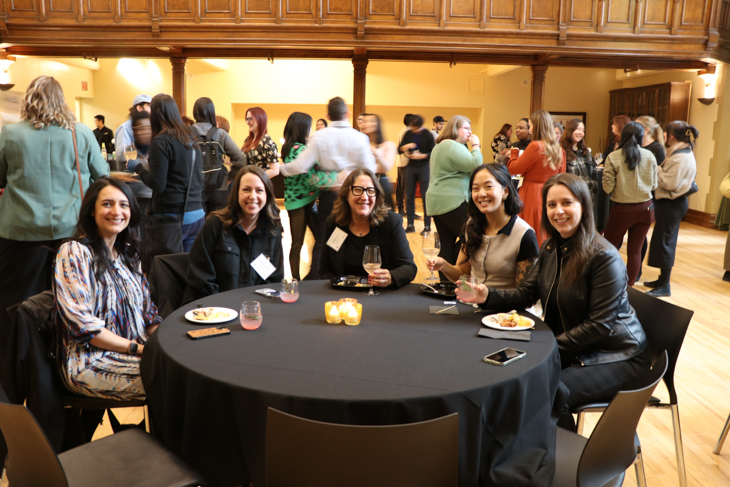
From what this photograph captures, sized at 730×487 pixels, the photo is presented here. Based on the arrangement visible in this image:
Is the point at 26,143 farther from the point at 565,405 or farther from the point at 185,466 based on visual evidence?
the point at 565,405

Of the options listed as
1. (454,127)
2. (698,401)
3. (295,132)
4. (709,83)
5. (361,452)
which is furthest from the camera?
(709,83)

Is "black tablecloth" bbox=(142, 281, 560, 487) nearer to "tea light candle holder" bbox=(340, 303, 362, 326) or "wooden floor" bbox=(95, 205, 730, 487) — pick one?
"tea light candle holder" bbox=(340, 303, 362, 326)

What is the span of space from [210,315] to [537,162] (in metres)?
3.47

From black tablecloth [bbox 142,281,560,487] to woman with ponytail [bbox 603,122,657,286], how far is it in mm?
3886

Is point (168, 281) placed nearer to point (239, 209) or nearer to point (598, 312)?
point (239, 209)

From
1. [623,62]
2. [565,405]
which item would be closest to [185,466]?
[565,405]

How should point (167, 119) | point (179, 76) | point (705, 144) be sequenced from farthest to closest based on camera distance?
point (705, 144) < point (179, 76) < point (167, 119)

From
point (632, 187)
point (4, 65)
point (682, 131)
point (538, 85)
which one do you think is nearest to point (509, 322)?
point (632, 187)

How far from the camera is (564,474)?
1717 mm

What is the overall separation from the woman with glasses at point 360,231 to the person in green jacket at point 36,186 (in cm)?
161

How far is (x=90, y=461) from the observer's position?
5.77 feet

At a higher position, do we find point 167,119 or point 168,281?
point 167,119

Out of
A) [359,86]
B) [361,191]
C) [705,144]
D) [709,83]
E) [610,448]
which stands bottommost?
[610,448]

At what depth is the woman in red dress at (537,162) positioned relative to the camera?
4824 millimetres
